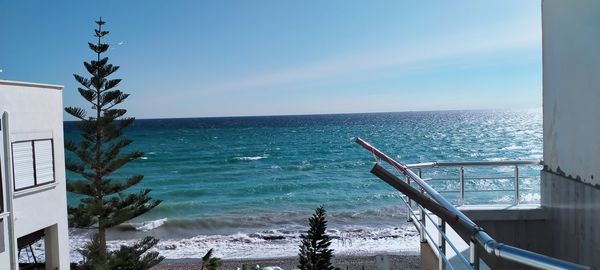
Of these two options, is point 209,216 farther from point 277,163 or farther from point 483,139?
point 483,139

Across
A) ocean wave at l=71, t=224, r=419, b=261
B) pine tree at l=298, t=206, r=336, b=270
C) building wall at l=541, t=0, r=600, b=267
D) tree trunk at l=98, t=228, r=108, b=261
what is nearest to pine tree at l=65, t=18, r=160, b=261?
tree trunk at l=98, t=228, r=108, b=261

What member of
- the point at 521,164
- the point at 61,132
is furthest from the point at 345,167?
the point at 521,164

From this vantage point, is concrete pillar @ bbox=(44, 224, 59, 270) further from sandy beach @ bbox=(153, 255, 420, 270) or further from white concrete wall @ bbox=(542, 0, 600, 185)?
white concrete wall @ bbox=(542, 0, 600, 185)

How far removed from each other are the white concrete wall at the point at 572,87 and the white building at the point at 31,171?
7456 mm

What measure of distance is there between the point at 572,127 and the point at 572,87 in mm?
358

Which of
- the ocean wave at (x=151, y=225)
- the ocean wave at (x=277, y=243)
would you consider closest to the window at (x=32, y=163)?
the ocean wave at (x=277, y=243)

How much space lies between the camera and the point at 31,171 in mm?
7809

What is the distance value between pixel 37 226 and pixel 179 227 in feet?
31.6

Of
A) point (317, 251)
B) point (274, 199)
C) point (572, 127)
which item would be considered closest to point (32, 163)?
point (317, 251)

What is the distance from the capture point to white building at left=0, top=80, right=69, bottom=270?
717cm

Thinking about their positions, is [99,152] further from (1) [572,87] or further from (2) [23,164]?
(1) [572,87]

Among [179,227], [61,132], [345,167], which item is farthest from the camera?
[345,167]

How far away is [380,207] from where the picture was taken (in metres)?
19.3

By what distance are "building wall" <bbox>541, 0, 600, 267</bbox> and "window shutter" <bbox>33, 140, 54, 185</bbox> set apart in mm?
7785
